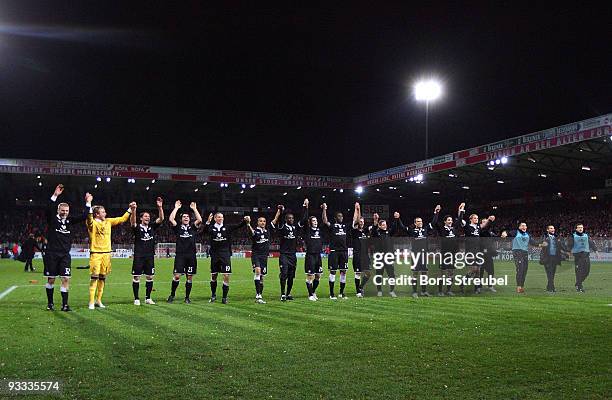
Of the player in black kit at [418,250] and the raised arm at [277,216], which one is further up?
the raised arm at [277,216]

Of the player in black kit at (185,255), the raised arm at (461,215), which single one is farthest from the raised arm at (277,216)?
the raised arm at (461,215)

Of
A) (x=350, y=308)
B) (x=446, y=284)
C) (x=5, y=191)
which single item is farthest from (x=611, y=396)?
(x=5, y=191)

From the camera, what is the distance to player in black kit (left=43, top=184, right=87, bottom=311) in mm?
10766

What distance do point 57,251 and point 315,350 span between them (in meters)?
6.80

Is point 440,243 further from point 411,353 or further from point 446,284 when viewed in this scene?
point 411,353

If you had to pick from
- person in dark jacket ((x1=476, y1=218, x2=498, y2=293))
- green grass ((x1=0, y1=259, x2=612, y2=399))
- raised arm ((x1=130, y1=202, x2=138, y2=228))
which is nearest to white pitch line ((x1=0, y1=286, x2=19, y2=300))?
green grass ((x1=0, y1=259, x2=612, y2=399))

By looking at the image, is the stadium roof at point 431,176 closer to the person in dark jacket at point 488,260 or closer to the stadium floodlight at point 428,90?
the stadium floodlight at point 428,90

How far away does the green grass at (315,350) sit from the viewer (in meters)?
5.13

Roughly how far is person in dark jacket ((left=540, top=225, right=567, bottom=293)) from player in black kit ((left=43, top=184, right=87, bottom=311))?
12364 mm

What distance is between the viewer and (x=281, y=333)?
802 cm

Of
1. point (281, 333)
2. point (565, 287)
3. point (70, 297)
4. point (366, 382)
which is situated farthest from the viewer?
point (565, 287)

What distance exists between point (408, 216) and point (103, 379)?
2413 inches

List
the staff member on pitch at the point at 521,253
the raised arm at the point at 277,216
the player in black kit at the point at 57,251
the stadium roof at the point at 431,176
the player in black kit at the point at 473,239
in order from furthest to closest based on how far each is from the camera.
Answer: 1. the stadium roof at the point at 431,176
2. the staff member on pitch at the point at 521,253
3. the player in black kit at the point at 473,239
4. the raised arm at the point at 277,216
5. the player in black kit at the point at 57,251

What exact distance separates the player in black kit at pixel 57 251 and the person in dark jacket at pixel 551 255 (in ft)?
40.6
